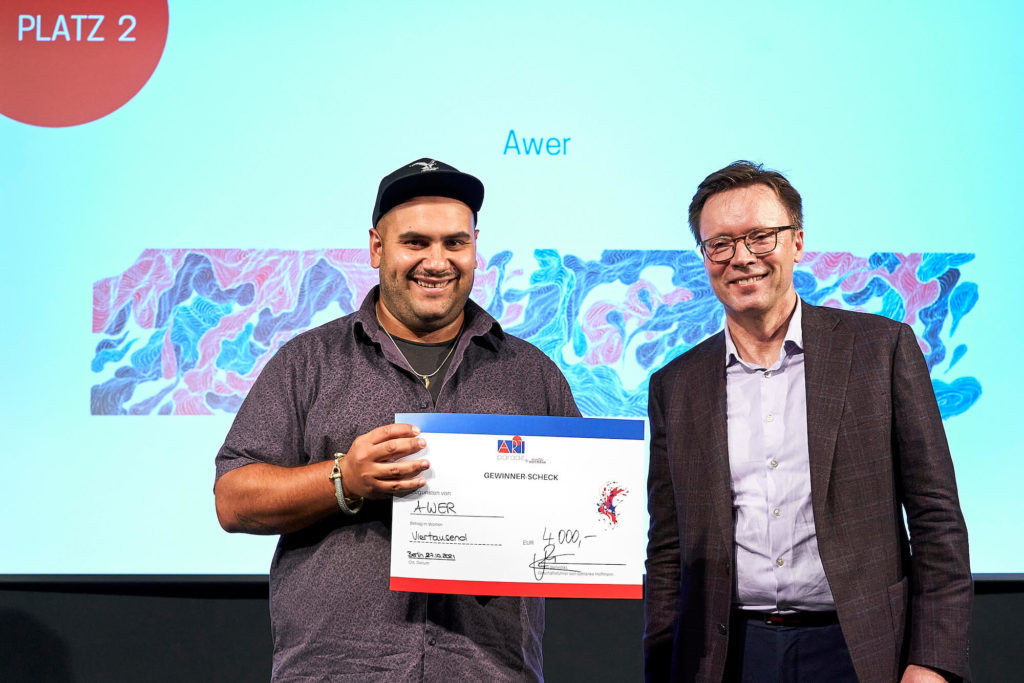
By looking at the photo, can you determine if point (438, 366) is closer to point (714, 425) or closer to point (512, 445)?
point (512, 445)

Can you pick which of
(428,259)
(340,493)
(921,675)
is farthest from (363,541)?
(921,675)

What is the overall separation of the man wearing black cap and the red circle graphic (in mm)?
1871

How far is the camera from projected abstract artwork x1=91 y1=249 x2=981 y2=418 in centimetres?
297

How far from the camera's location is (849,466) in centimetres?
171

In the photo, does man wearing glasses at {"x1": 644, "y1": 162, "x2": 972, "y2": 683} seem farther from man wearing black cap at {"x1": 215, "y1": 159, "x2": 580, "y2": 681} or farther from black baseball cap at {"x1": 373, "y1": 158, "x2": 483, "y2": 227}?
black baseball cap at {"x1": 373, "y1": 158, "x2": 483, "y2": 227}

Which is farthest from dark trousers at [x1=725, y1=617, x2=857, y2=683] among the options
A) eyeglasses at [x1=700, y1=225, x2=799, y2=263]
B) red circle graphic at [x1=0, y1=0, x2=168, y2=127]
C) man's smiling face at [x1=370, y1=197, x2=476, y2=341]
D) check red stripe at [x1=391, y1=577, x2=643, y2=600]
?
red circle graphic at [x1=0, y1=0, x2=168, y2=127]

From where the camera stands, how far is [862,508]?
66.7 inches

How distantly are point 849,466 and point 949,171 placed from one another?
6.07 ft

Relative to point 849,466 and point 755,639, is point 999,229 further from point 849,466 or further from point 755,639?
point 755,639

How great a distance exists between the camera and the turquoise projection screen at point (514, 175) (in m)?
2.99

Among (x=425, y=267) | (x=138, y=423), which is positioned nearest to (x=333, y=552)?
(x=425, y=267)

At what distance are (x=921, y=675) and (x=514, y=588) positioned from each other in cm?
83

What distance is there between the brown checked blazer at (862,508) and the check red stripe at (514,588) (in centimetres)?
32

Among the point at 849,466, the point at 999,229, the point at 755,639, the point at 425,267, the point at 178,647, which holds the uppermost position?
the point at 999,229
